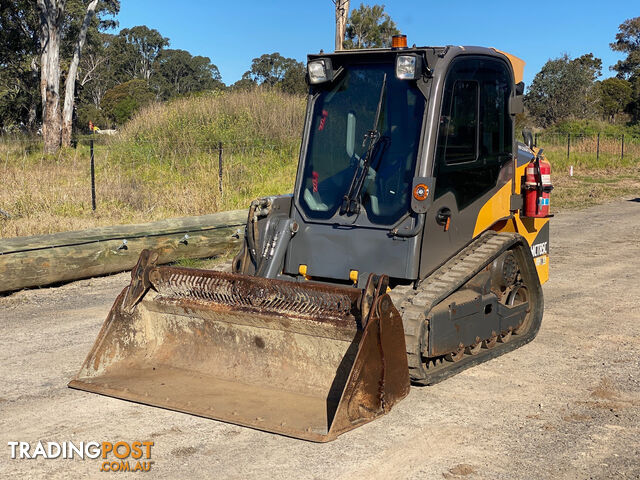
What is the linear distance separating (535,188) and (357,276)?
6.71 ft

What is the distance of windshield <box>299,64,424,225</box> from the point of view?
5594mm

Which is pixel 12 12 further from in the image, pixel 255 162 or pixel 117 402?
pixel 117 402

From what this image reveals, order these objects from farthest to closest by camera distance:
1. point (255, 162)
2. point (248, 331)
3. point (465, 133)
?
1. point (255, 162)
2. point (465, 133)
3. point (248, 331)

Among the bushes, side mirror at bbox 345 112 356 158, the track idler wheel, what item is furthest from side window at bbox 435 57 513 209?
the bushes

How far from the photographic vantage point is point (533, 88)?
47.0 m

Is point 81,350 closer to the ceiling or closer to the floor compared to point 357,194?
closer to the floor

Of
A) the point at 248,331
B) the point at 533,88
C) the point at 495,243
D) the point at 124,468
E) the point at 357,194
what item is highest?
the point at 533,88

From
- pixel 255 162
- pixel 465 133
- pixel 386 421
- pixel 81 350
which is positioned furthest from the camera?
pixel 255 162

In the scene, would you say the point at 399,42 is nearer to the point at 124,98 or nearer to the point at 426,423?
the point at 426,423

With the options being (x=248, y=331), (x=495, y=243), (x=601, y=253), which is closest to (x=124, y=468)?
(x=248, y=331)

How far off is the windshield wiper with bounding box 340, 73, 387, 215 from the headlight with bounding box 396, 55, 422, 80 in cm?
24

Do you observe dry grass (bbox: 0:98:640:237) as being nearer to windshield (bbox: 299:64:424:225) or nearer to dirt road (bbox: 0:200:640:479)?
dirt road (bbox: 0:200:640:479)

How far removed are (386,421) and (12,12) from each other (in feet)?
119

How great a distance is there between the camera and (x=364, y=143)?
228 inches
